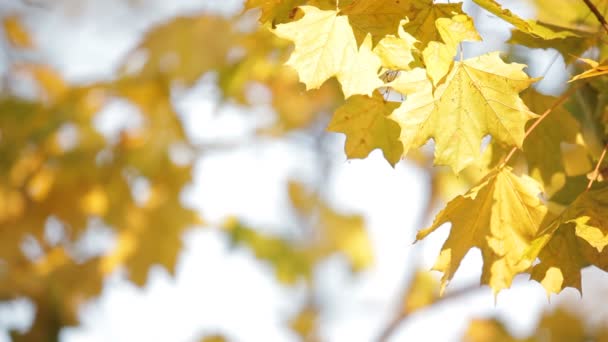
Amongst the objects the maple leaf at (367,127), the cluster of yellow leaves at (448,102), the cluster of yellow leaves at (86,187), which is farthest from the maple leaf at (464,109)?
the cluster of yellow leaves at (86,187)

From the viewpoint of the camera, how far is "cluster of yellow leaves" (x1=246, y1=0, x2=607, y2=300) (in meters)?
0.91

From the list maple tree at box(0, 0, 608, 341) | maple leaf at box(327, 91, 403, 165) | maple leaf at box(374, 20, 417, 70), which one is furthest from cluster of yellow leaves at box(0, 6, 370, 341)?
maple leaf at box(374, 20, 417, 70)

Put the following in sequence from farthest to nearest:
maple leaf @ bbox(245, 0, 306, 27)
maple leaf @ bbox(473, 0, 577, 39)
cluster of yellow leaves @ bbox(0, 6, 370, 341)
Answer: cluster of yellow leaves @ bbox(0, 6, 370, 341), maple leaf @ bbox(245, 0, 306, 27), maple leaf @ bbox(473, 0, 577, 39)

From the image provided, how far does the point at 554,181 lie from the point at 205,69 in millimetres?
1327

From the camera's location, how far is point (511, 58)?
1747 mm

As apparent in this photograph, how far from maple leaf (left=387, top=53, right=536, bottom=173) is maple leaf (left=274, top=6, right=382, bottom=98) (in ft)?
0.18

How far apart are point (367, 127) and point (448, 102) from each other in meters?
0.16

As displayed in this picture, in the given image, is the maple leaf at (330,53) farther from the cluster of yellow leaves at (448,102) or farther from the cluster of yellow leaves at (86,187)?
the cluster of yellow leaves at (86,187)

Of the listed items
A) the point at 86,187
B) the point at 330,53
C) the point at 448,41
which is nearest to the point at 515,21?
the point at 448,41

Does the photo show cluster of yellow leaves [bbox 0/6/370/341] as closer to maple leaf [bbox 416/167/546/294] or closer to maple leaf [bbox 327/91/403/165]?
maple leaf [bbox 327/91/403/165]

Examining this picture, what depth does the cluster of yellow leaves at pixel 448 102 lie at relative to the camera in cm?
91

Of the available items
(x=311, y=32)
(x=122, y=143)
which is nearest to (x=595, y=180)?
(x=311, y=32)

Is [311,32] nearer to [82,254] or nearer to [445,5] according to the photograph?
[445,5]

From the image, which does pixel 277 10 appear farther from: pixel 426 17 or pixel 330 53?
pixel 426 17
